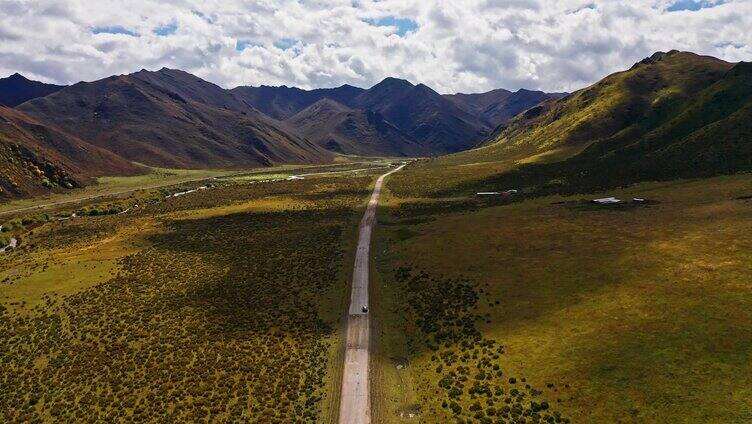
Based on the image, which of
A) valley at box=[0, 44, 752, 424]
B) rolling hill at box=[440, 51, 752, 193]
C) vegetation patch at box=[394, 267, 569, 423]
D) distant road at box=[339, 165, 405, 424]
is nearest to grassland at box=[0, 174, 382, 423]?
valley at box=[0, 44, 752, 424]

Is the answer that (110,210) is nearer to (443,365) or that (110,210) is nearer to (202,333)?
(202,333)

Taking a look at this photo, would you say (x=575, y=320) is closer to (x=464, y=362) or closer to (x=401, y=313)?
(x=464, y=362)

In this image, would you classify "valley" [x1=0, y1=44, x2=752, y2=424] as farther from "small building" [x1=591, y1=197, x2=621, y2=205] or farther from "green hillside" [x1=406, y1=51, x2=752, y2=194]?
"green hillside" [x1=406, y1=51, x2=752, y2=194]

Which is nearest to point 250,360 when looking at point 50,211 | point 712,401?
point 712,401

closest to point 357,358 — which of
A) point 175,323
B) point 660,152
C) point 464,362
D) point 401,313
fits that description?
point 464,362

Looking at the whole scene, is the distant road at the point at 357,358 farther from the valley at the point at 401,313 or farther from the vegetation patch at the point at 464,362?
the vegetation patch at the point at 464,362

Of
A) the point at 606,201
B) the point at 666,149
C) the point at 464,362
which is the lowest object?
the point at 464,362
